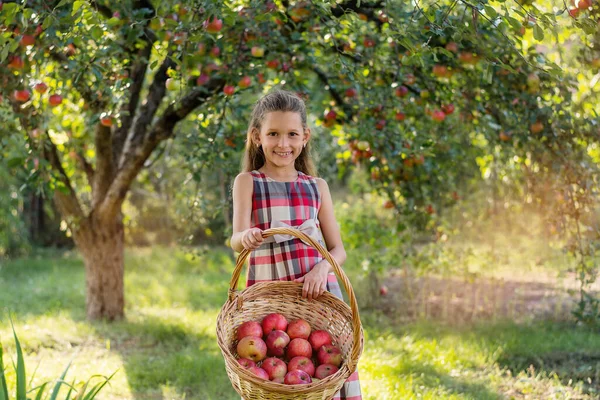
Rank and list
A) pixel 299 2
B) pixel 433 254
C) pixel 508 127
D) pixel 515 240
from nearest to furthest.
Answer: pixel 299 2, pixel 508 127, pixel 433 254, pixel 515 240

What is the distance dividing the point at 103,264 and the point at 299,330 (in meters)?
3.08

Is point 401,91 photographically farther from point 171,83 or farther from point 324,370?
point 324,370

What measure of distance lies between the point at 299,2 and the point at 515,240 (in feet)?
12.8

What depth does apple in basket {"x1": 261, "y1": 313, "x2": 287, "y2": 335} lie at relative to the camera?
1.99 metres

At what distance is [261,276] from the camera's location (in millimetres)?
2184

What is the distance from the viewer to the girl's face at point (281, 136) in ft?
6.96

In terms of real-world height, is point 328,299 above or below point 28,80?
below

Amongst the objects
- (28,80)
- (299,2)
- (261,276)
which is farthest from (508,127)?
(28,80)

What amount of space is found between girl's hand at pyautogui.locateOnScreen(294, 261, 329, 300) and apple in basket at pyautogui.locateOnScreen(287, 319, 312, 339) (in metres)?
0.08

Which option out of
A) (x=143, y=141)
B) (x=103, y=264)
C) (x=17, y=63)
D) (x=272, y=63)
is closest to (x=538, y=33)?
(x=272, y=63)

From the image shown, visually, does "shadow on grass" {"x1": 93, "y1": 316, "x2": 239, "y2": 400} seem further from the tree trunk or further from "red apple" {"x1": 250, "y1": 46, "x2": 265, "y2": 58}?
"red apple" {"x1": 250, "y1": 46, "x2": 265, "y2": 58}

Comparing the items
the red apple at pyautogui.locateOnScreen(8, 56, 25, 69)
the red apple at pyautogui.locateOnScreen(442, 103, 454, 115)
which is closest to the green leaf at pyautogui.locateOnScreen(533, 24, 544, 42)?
the red apple at pyautogui.locateOnScreen(442, 103, 454, 115)

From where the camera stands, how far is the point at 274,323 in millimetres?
1984

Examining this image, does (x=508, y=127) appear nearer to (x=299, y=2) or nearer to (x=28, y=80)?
(x=299, y=2)
